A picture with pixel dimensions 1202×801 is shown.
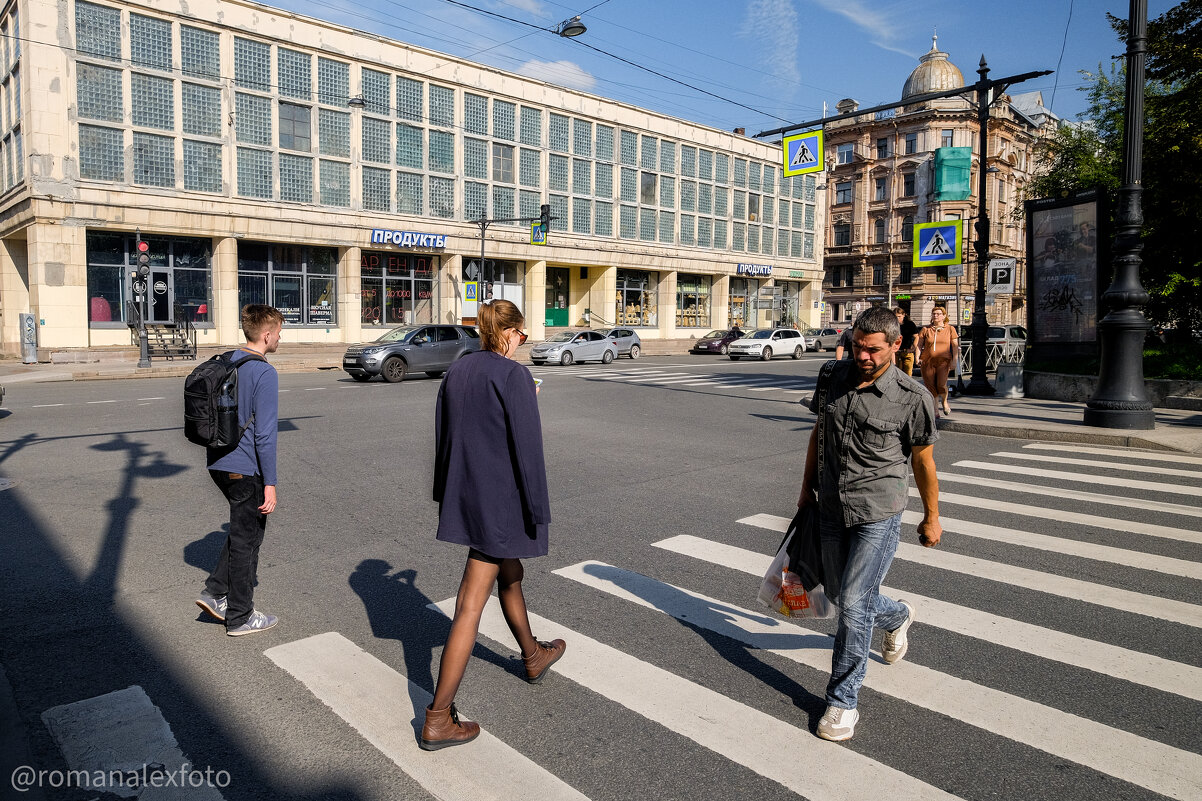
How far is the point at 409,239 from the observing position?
123 feet

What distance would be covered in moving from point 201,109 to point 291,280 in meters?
7.34

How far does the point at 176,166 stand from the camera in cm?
3138

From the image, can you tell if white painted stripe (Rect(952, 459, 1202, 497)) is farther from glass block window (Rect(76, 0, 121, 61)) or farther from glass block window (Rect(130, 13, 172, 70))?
glass block window (Rect(76, 0, 121, 61))

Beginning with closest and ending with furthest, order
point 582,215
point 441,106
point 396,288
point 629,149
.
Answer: point 396,288
point 441,106
point 582,215
point 629,149

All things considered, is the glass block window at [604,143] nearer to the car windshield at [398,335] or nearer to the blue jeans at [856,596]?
the car windshield at [398,335]

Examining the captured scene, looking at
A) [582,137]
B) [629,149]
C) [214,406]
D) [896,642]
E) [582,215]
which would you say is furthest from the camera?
[629,149]

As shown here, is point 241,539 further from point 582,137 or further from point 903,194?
point 903,194

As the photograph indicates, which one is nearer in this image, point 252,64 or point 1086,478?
point 1086,478

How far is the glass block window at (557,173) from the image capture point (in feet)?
144

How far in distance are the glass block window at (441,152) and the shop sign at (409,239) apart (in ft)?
6.37

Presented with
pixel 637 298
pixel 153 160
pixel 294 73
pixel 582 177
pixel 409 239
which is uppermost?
pixel 294 73

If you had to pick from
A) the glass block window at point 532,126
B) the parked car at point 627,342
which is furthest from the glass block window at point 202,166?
the parked car at point 627,342

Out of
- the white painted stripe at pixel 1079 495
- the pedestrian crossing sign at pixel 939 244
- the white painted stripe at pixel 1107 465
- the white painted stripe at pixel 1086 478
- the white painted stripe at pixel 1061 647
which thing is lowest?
the white painted stripe at pixel 1061 647

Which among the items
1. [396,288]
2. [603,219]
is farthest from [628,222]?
[396,288]
